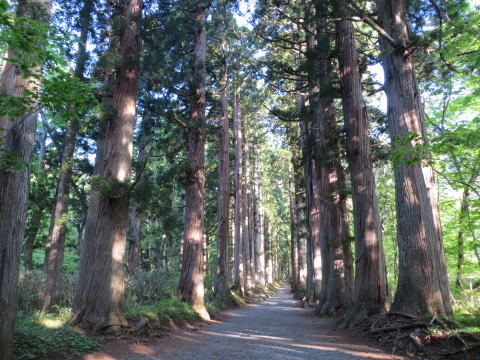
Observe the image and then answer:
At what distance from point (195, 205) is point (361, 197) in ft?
17.8

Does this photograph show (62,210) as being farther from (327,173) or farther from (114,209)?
(327,173)

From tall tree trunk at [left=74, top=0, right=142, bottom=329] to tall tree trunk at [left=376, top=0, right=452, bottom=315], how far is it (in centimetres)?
592

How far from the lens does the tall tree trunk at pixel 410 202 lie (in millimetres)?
Result: 6891

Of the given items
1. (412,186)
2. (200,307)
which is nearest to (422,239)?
(412,186)

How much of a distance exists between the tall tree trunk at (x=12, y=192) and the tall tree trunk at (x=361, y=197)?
23.8 ft

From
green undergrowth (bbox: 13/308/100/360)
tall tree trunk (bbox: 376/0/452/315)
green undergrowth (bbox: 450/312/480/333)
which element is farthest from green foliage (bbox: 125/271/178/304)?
green undergrowth (bbox: 450/312/480/333)

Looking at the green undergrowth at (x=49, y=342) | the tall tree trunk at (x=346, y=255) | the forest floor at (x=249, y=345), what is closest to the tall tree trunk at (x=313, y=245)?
the tall tree trunk at (x=346, y=255)

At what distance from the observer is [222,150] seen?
1752cm

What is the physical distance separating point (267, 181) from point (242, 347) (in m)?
28.8

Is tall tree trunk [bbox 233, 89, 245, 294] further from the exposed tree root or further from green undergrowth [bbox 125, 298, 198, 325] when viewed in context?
the exposed tree root

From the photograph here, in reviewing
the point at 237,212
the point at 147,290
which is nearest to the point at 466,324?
the point at 147,290

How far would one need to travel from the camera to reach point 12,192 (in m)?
4.83

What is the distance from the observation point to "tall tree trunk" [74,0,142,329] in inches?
273

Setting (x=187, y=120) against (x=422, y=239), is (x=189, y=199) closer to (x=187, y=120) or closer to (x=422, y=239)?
(x=187, y=120)
